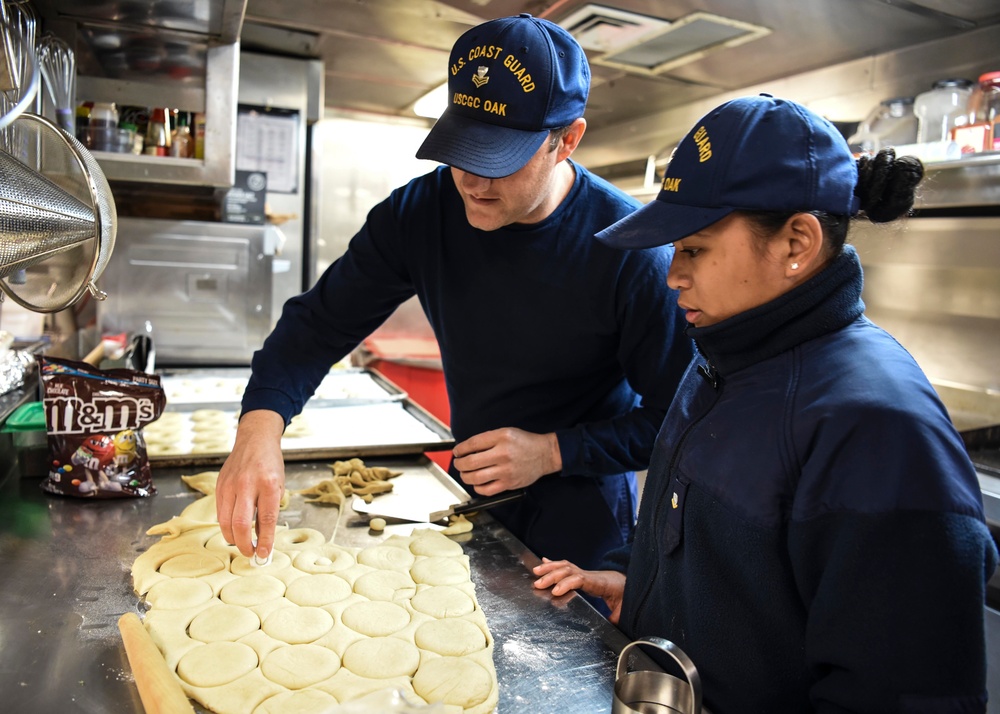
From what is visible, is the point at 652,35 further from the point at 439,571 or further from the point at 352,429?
the point at 439,571

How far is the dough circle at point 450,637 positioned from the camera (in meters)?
1.04

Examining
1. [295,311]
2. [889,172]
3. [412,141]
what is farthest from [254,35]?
[889,172]

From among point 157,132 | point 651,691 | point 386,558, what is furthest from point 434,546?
point 157,132

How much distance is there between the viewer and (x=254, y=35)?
11.3 feet

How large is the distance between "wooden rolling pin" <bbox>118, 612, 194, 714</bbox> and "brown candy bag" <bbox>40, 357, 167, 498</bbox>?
584 millimetres

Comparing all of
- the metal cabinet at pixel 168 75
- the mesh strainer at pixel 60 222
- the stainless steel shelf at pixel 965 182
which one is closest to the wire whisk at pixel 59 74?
the metal cabinet at pixel 168 75

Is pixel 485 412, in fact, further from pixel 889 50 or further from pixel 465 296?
pixel 889 50

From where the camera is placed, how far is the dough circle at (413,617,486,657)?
104 centimetres

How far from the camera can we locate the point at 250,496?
1.24 m

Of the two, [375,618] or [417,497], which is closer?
[375,618]

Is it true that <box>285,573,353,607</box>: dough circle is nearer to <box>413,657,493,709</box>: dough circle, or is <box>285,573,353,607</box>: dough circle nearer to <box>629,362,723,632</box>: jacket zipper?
<box>413,657,493,709</box>: dough circle

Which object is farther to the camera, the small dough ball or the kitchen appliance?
the kitchen appliance

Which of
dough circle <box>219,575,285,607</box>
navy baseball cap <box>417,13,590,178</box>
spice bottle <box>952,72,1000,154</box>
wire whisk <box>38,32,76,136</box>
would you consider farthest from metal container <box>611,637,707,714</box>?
spice bottle <box>952,72,1000,154</box>

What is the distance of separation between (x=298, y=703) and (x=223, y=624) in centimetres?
24
